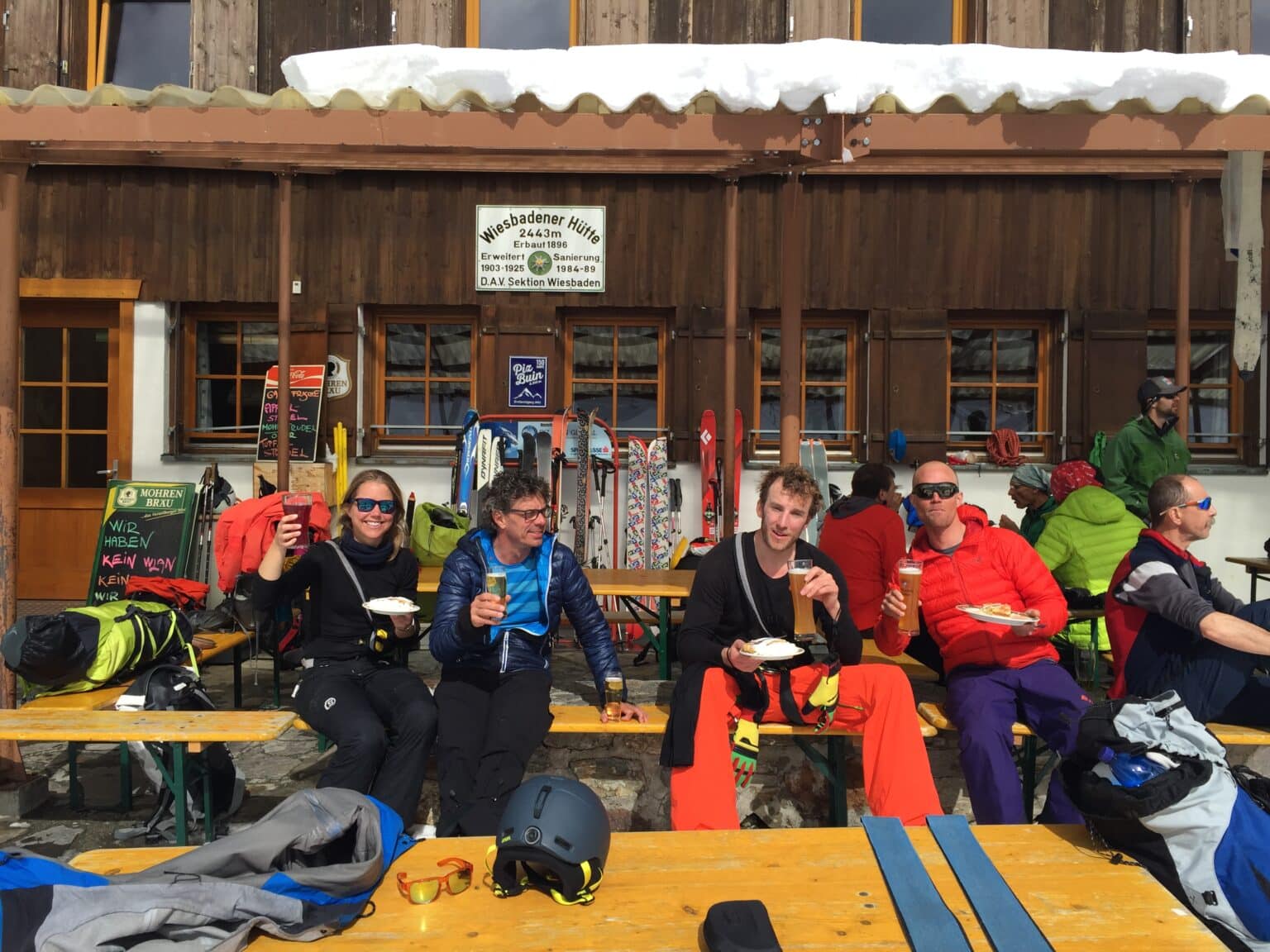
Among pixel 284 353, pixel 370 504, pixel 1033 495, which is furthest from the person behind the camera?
pixel 284 353

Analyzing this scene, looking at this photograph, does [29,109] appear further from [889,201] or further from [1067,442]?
[1067,442]

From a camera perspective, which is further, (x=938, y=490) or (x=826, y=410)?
(x=826, y=410)

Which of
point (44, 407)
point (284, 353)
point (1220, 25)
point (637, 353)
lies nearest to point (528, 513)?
point (284, 353)

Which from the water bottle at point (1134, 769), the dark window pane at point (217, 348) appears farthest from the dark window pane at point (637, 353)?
the water bottle at point (1134, 769)

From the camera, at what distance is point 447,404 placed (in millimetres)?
8281

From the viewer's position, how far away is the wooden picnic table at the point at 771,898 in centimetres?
198

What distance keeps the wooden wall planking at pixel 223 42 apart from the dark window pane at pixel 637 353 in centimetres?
386

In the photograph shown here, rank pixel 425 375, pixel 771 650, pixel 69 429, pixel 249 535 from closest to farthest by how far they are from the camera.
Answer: pixel 771 650, pixel 249 535, pixel 69 429, pixel 425 375

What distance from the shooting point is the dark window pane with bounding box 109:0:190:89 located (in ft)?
28.1

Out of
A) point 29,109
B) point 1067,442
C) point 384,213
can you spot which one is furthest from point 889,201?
point 29,109

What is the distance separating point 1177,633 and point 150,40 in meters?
9.24

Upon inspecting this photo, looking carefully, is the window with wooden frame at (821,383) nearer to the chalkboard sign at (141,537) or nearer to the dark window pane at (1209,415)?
the dark window pane at (1209,415)

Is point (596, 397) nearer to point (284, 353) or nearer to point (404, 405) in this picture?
point (404, 405)

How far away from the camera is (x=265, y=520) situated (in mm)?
5367
